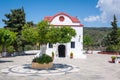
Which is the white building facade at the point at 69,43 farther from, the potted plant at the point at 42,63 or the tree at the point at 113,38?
the potted plant at the point at 42,63

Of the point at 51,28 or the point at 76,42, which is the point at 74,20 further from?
the point at 51,28

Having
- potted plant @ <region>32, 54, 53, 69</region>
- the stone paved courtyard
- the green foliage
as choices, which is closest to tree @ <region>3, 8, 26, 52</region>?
the green foliage

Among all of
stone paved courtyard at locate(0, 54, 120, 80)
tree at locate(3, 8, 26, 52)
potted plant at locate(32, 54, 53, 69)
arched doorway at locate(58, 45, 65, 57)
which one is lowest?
stone paved courtyard at locate(0, 54, 120, 80)

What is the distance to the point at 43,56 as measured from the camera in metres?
23.9

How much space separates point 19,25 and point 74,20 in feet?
39.1

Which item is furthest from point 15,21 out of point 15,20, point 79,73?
point 79,73

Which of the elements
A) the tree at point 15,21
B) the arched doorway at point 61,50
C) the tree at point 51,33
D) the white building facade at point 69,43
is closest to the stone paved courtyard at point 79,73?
the tree at point 51,33

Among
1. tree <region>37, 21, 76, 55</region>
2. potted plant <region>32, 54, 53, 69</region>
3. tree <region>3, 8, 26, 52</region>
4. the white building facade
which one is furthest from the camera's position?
tree <region>3, 8, 26, 52</region>

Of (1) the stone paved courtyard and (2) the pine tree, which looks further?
(2) the pine tree

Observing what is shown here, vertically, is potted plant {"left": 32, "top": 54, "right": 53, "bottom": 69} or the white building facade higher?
the white building facade

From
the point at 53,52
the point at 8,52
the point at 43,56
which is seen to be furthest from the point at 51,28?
the point at 8,52

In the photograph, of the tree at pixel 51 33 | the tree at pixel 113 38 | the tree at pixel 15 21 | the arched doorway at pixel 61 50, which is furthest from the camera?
the tree at pixel 113 38

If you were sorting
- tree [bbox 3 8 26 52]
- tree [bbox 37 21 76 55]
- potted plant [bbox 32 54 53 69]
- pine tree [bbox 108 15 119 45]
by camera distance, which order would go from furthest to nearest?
pine tree [bbox 108 15 119 45], tree [bbox 3 8 26 52], potted plant [bbox 32 54 53 69], tree [bbox 37 21 76 55]

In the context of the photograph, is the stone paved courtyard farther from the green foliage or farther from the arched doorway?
the green foliage
